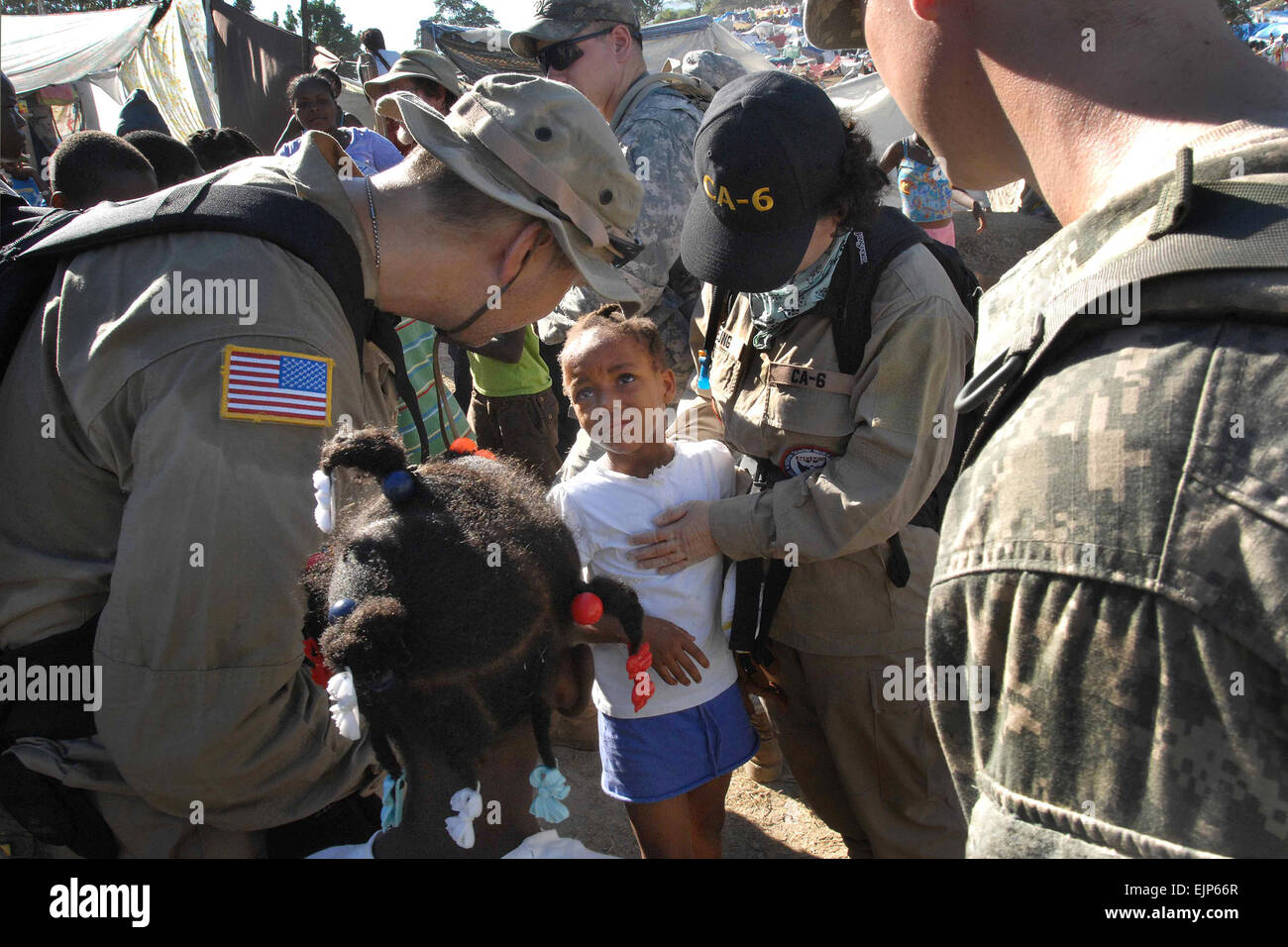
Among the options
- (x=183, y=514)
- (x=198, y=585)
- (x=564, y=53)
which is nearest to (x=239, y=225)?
(x=183, y=514)

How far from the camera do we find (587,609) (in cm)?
163

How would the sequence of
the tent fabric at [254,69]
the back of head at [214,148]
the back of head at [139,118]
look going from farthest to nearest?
the tent fabric at [254,69], the back of head at [139,118], the back of head at [214,148]

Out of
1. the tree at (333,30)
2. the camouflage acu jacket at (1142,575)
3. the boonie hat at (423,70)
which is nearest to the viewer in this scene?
the camouflage acu jacket at (1142,575)

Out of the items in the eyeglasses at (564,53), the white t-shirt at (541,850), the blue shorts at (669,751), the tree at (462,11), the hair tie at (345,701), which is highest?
the tree at (462,11)

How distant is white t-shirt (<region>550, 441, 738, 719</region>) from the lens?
2363 mm

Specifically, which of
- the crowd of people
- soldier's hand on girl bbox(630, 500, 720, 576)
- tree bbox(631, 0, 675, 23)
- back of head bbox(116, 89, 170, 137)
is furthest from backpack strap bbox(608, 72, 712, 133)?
tree bbox(631, 0, 675, 23)

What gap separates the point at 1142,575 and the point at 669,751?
175cm

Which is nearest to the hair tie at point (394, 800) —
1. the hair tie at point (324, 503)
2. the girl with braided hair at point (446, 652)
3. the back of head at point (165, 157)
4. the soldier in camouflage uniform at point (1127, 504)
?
the girl with braided hair at point (446, 652)

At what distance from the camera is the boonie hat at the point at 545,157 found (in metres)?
1.85

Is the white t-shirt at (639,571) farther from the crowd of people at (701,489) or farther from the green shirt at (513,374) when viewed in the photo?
the green shirt at (513,374)

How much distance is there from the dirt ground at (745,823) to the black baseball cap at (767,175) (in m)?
2.12

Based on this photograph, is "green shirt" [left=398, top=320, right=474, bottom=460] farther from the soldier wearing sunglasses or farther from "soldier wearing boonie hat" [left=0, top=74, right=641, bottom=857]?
"soldier wearing boonie hat" [left=0, top=74, right=641, bottom=857]

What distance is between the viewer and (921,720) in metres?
2.39

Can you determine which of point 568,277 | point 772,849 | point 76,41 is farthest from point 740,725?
point 76,41
